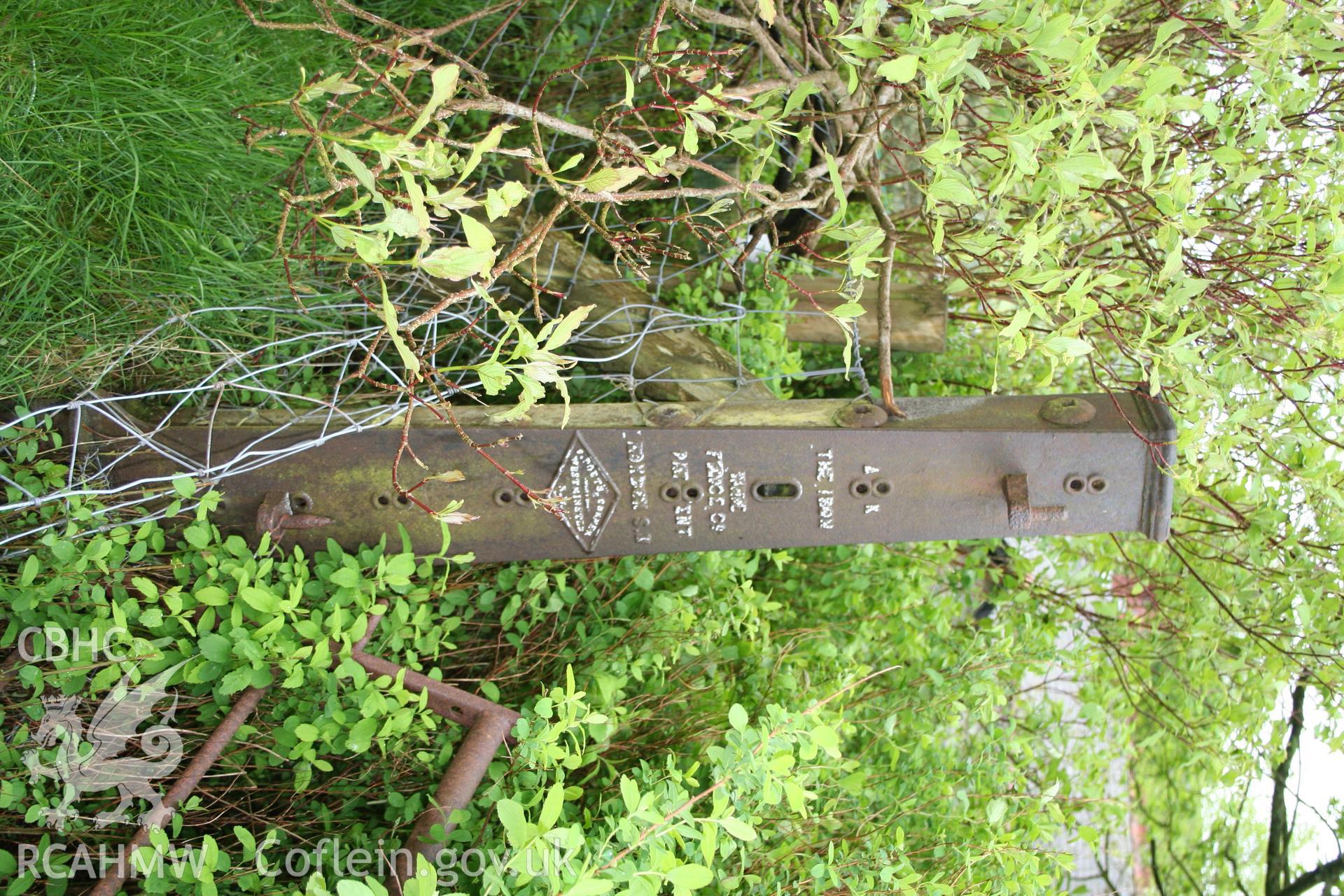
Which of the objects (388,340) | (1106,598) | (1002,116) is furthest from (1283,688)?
(388,340)

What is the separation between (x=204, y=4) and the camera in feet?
8.16

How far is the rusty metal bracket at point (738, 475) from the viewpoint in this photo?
7.90ft

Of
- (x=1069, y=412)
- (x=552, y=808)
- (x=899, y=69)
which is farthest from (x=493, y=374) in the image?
(x=1069, y=412)

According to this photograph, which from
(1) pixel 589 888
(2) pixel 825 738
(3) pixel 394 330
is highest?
(3) pixel 394 330

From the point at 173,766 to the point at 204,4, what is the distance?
2.02 metres

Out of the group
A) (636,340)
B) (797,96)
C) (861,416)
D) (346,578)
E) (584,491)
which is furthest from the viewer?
(636,340)

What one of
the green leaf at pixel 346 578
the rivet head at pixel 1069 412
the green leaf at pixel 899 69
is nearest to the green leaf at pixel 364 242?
the green leaf at pixel 899 69

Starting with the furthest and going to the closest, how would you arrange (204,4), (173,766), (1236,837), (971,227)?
1. (1236,837)
2. (204,4)
3. (971,227)
4. (173,766)

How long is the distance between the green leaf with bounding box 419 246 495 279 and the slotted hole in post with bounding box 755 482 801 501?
128 cm

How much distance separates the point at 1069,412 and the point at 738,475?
3.17ft

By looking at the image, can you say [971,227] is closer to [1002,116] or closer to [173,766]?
Answer: [1002,116]

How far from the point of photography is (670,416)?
100 inches

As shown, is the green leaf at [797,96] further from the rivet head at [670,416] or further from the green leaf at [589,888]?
the green leaf at [589,888]

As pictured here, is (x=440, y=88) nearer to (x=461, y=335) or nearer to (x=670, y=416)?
(x=461, y=335)
